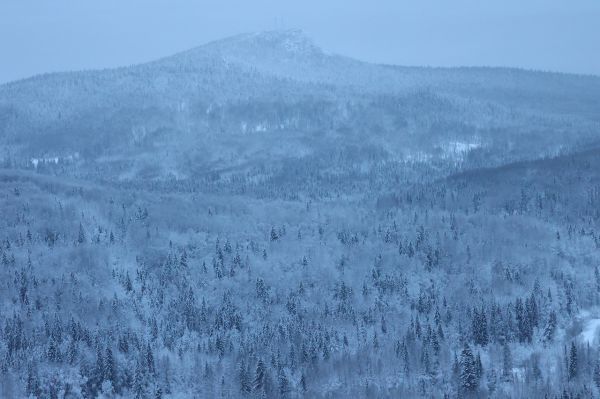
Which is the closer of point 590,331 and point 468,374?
point 468,374

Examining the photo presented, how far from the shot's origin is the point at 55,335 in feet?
501

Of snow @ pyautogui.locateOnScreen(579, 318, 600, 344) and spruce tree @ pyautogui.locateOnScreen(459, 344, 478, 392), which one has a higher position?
snow @ pyautogui.locateOnScreen(579, 318, 600, 344)

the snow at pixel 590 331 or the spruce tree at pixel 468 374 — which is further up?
the snow at pixel 590 331

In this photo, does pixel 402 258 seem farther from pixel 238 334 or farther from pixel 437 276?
pixel 238 334

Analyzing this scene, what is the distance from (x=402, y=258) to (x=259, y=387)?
6411 cm

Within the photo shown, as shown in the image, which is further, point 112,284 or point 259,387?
point 112,284

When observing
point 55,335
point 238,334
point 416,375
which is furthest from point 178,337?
point 416,375

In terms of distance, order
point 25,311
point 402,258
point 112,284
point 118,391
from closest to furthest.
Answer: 1. point 118,391
2. point 25,311
3. point 112,284
4. point 402,258

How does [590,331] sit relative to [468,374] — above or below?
above

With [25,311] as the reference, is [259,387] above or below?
below

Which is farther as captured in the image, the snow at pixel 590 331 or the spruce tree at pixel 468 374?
the snow at pixel 590 331

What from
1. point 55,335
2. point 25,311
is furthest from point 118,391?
point 25,311

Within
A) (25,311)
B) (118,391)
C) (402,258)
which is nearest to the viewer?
(118,391)

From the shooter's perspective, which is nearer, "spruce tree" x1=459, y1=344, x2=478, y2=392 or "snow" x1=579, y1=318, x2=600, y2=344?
"spruce tree" x1=459, y1=344, x2=478, y2=392
